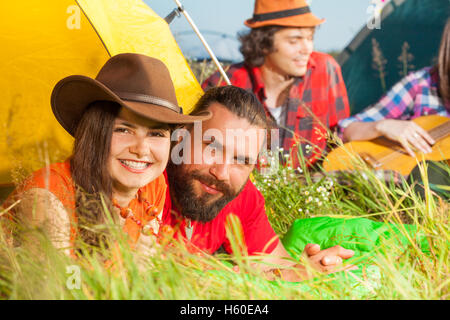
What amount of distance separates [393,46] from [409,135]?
1.77 m

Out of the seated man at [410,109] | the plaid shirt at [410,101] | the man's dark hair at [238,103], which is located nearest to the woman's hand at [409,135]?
the seated man at [410,109]

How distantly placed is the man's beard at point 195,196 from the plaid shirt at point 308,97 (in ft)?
4.46

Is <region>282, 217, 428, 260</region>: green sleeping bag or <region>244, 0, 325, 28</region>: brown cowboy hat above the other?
<region>244, 0, 325, 28</region>: brown cowboy hat

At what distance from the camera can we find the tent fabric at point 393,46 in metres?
4.48

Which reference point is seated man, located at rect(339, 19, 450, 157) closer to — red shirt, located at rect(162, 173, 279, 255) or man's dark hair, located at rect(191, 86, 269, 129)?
red shirt, located at rect(162, 173, 279, 255)

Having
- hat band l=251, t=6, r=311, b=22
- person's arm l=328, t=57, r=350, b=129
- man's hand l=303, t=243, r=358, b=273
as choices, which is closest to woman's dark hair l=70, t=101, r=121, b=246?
man's hand l=303, t=243, r=358, b=273

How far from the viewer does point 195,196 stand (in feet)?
5.92

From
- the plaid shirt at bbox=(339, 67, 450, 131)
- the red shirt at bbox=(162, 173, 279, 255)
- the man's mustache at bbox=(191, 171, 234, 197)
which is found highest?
the plaid shirt at bbox=(339, 67, 450, 131)

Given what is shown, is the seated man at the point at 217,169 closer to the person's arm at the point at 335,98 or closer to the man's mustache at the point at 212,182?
the man's mustache at the point at 212,182

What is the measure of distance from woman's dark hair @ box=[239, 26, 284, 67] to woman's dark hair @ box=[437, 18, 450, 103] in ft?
3.22

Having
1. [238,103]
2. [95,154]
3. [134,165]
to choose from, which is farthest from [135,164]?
[238,103]

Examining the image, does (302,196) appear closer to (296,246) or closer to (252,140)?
(296,246)

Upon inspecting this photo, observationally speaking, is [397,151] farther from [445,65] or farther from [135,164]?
[135,164]

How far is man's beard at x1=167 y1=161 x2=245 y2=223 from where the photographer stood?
5.89 feet
